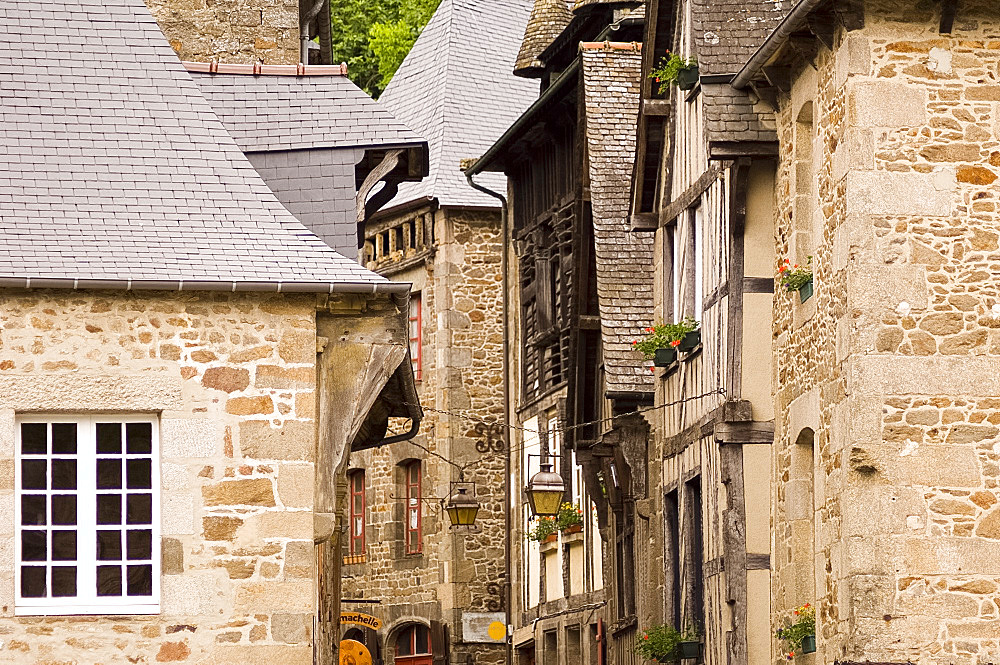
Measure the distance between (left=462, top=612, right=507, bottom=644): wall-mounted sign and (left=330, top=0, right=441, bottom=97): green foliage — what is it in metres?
9.96

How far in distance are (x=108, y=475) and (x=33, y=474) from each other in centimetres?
46

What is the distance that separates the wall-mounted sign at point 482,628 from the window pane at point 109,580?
43.1 feet

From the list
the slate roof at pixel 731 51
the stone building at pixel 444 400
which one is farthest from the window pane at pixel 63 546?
the stone building at pixel 444 400

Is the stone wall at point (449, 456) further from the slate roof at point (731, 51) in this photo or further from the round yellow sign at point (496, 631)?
the slate roof at point (731, 51)

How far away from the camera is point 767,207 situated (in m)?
14.2

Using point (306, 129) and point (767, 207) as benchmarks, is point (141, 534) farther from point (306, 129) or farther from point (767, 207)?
point (767, 207)

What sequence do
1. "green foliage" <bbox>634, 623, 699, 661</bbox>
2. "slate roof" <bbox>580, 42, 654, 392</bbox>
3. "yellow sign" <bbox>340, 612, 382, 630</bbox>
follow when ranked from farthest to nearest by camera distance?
"yellow sign" <bbox>340, 612, 382, 630</bbox> → "slate roof" <bbox>580, 42, 654, 392</bbox> → "green foliage" <bbox>634, 623, 699, 661</bbox>

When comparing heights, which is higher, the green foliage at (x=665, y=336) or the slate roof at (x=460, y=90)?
the slate roof at (x=460, y=90)

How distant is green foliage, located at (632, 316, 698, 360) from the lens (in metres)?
15.4

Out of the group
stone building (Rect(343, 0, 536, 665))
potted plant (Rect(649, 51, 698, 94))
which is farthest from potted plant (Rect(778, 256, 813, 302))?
stone building (Rect(343, 0, 536, 665))

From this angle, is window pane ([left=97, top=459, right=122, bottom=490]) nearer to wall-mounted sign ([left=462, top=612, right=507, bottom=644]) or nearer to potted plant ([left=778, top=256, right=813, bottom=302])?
potted plant ([left=778, top=256, right=813, bottom=302])

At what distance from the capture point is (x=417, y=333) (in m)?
27.1

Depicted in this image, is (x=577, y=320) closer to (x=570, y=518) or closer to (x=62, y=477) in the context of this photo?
(x=570, y=518)

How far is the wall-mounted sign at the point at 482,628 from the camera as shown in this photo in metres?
25.4
